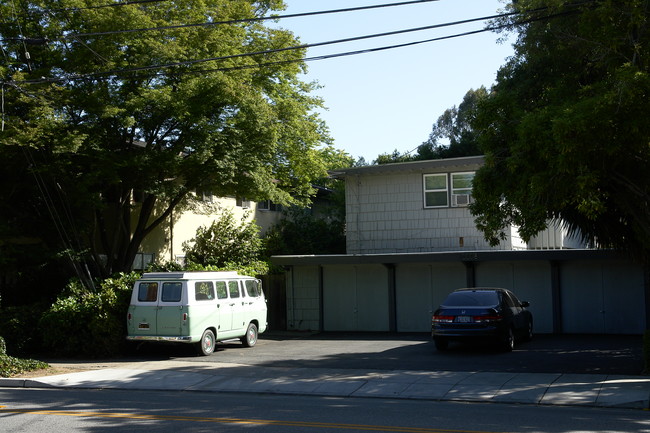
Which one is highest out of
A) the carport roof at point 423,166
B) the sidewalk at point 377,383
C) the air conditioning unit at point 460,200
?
the carport roof at point 423,166

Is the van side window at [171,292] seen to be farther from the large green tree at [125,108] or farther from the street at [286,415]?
the street at [286,415]

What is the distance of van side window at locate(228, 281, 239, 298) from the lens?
2003 centimetres

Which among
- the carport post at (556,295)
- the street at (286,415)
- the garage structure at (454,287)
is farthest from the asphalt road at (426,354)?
the street at (286,415)

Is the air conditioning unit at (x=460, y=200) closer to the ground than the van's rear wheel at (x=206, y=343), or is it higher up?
higher up

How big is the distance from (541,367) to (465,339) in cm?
241

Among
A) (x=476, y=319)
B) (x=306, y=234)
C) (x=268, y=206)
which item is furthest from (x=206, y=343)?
(x=268, y=206)

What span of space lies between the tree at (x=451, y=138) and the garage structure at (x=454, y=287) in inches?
773

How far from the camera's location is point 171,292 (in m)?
18.3

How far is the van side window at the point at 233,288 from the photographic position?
20.0 m

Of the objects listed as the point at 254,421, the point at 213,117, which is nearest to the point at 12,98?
the point at 213,117

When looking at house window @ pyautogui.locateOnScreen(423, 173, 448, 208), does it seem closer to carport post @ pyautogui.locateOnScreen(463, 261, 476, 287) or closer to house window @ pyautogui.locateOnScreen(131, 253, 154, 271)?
carport post @ pyautogui.locateOnScreen(463, 261, 476, 287)

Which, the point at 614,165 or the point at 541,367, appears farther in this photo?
the point at 541,367

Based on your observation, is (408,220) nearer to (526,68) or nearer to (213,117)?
(213,117)

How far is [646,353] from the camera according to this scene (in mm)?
13906
